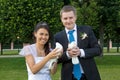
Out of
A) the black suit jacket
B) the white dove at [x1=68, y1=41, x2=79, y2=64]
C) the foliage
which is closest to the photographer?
the white dove at [x1=68, y1=41, x2=79, y2=64]

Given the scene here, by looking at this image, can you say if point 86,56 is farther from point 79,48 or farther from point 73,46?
point 73,46

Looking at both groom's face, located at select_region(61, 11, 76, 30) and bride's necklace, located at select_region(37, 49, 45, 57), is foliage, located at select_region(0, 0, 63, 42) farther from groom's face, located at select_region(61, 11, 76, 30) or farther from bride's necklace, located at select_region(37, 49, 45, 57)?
groom's face, located at select_region(61, 11, 76, 30)

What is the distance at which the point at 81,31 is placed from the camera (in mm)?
4715

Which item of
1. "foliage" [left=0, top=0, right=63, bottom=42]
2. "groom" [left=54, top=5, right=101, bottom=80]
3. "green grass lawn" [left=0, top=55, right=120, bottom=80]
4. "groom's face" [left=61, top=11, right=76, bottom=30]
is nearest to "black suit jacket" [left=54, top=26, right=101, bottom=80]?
"groom" [left=54, top=5, right=101, bottom=80]

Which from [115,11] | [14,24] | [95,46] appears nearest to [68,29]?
[95,46]

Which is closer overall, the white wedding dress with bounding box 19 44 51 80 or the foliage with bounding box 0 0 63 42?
the white wedding dress with bounding box 19 44 51 80

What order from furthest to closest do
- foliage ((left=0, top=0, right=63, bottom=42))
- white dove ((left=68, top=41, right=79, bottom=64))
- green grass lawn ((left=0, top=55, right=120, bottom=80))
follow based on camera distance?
foliage ((left=0, top=0, right=63, bottom=42)), green grass lawn ((left=0, top=55, right=120, bottom=80)), white dove ((left=68, top=41, right=79, bottom=64))

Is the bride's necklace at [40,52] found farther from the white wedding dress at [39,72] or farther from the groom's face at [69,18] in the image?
the groom's face at [69,18]

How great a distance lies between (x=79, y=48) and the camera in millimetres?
4648

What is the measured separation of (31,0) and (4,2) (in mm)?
2034

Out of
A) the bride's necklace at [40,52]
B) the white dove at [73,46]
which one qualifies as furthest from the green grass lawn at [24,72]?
the white dove at [73,46]

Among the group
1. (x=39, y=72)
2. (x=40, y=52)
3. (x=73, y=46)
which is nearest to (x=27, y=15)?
(x=40, y=52)

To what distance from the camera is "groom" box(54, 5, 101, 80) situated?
4.60 metres

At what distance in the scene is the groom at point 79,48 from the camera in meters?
4.60
